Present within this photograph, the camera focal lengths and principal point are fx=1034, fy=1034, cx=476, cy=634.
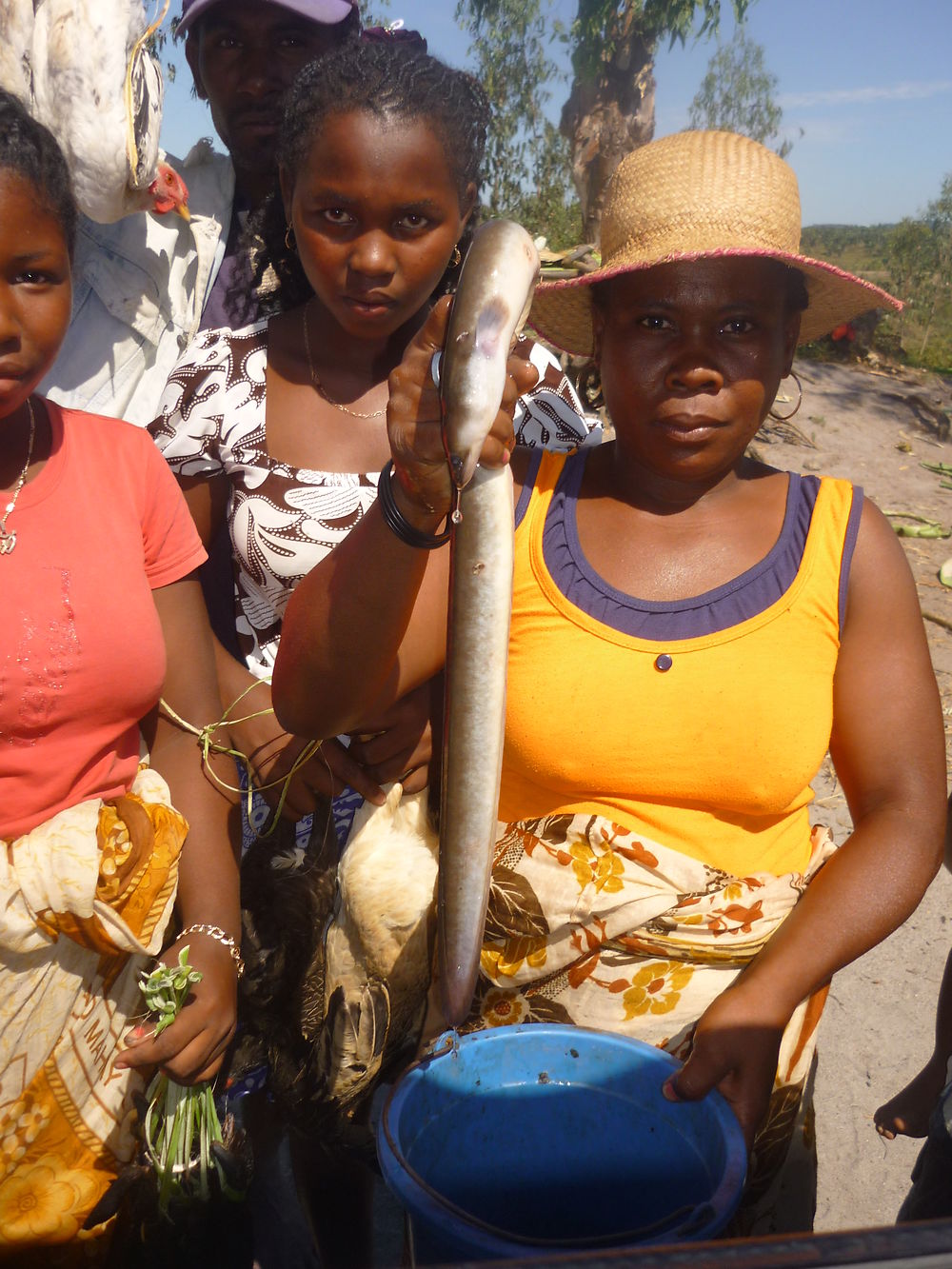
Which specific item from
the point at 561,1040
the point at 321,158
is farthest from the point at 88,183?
the point at 561,1040

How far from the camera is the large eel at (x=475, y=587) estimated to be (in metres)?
1.15

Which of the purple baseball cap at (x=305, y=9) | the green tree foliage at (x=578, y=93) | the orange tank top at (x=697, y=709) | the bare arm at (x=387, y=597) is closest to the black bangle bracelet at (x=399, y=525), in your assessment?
the bare arm at (x=387, y=597)

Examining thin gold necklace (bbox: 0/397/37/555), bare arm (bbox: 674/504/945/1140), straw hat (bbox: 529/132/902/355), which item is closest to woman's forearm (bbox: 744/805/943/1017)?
bare arm (bbox: 674/504/945/1140)

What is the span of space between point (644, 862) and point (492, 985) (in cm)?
37

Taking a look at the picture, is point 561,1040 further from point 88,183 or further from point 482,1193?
point 88,183

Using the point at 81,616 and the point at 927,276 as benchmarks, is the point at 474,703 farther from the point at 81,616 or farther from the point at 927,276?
the point at 927,276

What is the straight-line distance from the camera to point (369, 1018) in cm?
200

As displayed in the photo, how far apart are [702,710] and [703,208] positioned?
0.88 meters

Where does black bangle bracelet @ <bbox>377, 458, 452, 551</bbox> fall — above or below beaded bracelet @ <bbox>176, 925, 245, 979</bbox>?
above

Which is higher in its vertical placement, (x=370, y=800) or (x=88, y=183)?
(x=88, y=183)

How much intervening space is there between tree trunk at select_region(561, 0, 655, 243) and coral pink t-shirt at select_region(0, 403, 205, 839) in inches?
753

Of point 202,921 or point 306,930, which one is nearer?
point 202,921

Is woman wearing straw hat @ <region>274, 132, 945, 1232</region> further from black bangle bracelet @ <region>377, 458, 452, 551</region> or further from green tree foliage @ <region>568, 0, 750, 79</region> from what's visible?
green tree foliage @ <region>568, 0, 750, 79</region>

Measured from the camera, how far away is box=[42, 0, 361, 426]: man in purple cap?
2.52 m
